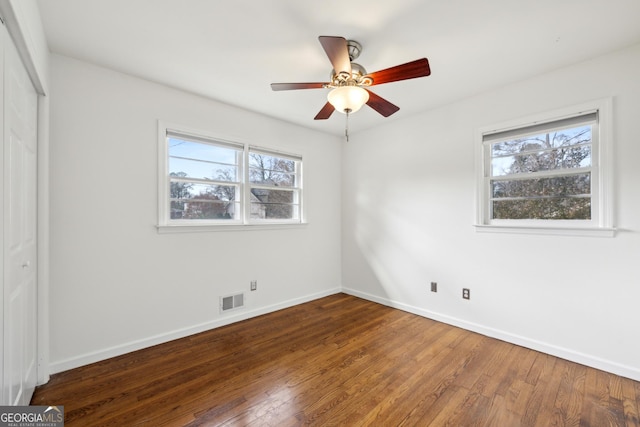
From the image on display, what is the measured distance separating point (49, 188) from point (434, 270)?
3806 millimetres

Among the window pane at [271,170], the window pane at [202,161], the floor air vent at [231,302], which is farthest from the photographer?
the window pane at [271,170]

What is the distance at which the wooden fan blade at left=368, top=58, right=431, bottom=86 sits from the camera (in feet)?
5.66

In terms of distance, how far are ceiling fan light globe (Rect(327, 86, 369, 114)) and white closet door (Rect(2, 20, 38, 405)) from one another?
172cm

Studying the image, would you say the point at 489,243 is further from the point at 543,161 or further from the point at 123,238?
the point at 123,238

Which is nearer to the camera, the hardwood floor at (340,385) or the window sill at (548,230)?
the hardwood floor at (340,385)

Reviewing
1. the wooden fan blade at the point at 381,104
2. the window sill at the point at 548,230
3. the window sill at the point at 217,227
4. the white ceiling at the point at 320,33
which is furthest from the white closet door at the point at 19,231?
the window sill at the point at 548,230

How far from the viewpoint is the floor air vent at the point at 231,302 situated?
3.10m

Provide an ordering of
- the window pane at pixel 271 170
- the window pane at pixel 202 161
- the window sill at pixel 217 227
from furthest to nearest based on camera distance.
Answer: the window pane at pixel 271 170 < the window pane at pixel 202 161 < the window sill at pixel 217 227

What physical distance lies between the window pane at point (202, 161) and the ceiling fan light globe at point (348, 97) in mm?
1679

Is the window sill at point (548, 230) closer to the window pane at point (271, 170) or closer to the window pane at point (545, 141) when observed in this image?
the window pane at point (545, 141)

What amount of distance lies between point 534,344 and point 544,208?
4.23 ft

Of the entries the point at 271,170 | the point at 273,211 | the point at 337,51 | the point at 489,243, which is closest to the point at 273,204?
the point at 273,211

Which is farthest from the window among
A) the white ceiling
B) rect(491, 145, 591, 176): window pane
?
rect(491, 145, 591, 176): window pane

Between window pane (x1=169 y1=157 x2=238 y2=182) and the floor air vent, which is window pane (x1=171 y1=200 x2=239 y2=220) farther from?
the floor air vent
